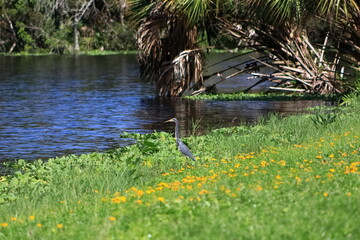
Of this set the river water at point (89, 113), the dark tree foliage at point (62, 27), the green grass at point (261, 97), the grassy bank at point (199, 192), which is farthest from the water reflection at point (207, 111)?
the dark tree foliage at point (62, 27)

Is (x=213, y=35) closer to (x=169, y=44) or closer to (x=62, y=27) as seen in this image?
(x=169, y=44)

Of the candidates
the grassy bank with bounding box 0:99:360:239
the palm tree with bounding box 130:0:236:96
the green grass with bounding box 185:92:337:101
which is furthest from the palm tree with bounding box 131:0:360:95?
the grassy bank with bounding box 0:99:360:239

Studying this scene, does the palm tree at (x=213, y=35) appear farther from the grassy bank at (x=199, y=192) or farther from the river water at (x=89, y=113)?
the grassy bank at (x=199, y=192)

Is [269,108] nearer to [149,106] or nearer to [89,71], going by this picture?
[149,106]

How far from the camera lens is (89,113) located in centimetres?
2489

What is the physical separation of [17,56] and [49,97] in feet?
121

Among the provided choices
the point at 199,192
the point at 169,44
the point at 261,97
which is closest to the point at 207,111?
the point at 261,97

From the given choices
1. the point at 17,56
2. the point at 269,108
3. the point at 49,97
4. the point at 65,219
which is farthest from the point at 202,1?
the point at 17,56

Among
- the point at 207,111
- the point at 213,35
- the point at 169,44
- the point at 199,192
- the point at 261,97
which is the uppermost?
the point at 213,35

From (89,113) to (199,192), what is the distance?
16913 millimetres

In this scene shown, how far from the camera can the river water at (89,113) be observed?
18172 mm

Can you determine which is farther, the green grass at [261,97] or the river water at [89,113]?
the green grass at [261,97]

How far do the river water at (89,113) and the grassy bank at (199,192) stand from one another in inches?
133

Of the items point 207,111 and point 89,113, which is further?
point 89,113
